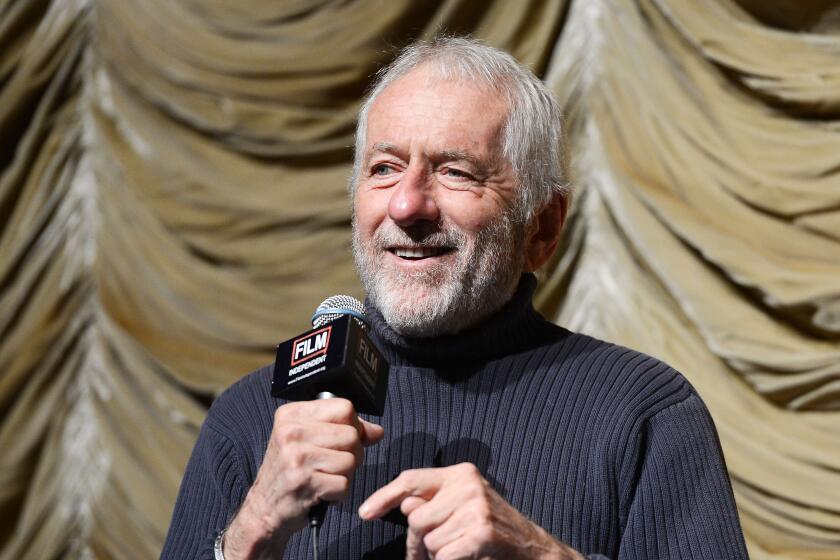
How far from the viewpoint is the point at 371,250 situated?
5.09 ft

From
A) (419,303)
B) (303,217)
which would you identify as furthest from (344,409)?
(303,217)

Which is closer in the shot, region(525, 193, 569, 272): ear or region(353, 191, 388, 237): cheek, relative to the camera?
region(353, 191, 388, 237): cheek

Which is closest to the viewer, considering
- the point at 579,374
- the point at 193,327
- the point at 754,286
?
the point at 579,374

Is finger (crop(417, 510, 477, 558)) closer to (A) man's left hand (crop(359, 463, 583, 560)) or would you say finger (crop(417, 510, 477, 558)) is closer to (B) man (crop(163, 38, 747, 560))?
(A) man's left hand (crop(359, 463, 583, 560))

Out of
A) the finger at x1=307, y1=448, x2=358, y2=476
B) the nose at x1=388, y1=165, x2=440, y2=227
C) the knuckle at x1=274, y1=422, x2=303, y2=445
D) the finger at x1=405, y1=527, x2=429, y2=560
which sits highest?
the nose at x1=388, y1=165, x2=440, y2=227

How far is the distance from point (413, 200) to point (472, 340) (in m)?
0.22

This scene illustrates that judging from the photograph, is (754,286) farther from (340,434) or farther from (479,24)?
(340,434)

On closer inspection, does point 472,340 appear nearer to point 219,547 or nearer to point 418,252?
point 418,252

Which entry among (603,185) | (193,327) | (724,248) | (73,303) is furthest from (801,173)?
(73,303)

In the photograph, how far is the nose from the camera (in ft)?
4.86

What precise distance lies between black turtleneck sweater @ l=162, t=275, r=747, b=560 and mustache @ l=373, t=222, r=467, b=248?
13cm

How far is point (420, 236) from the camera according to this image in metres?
1.52

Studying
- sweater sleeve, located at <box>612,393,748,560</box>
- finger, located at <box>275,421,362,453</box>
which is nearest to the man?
sweater sleeve, located at <box>612,393,748,560</box>

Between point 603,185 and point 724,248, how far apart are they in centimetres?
38
